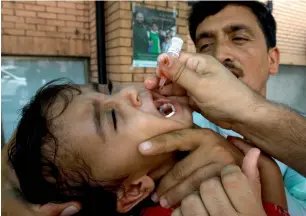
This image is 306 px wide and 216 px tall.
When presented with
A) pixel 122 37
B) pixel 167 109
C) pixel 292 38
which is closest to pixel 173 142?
pixel 167 109

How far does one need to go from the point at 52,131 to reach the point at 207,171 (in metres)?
0.61

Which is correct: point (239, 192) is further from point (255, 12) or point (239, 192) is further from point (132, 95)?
point (255, 12)

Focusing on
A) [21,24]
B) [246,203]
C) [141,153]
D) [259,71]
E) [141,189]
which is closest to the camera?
[246,203]

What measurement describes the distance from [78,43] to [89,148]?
9.38ft

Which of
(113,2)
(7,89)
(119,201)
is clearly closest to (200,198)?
(119,201)

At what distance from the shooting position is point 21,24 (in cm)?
330

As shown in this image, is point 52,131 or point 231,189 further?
point 52,131

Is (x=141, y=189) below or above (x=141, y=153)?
below

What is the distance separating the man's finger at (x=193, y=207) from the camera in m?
0.87

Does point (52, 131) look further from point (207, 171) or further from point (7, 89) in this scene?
point (7, 89)

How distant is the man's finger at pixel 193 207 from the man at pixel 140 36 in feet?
7.86

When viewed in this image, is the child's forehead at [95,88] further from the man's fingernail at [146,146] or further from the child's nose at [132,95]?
the man's fingernail at [146,146]

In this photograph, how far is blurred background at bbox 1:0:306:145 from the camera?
3125 mm

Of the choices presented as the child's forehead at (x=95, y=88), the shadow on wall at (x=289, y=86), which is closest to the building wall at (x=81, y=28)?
the shadow on wall at (x=289, y=86)
